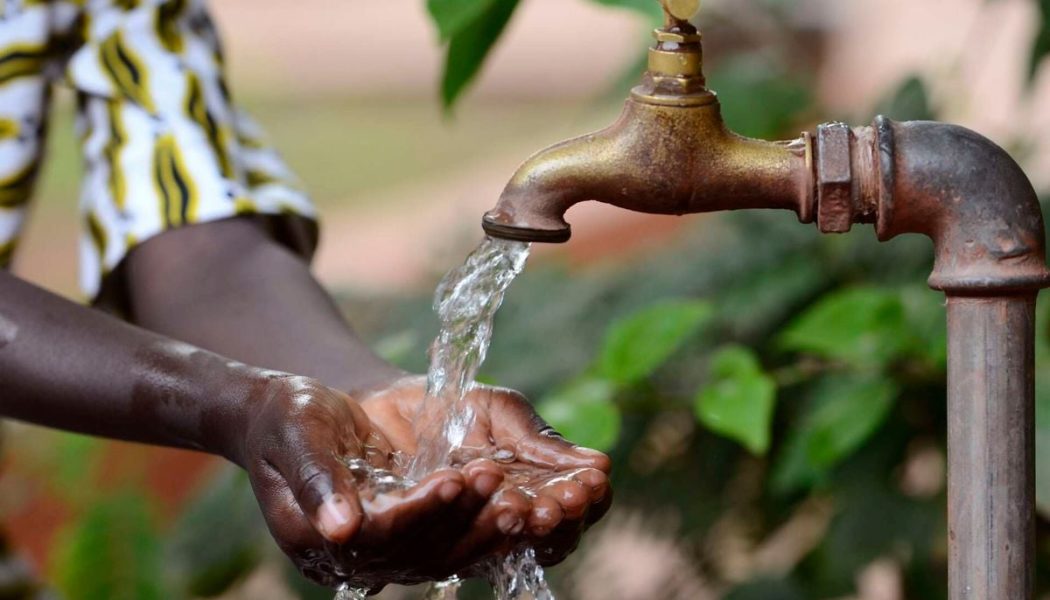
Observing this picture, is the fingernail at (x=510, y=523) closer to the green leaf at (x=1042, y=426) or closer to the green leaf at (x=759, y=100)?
the green leaf at (x=1042, y=426)

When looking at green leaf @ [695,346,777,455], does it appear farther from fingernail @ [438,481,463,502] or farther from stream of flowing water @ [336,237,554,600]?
fingernail @ [438,481,463,502]

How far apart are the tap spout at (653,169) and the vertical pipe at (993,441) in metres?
0.14

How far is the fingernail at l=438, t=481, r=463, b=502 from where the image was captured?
2.95ft

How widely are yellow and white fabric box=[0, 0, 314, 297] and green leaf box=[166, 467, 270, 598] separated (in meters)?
0.73

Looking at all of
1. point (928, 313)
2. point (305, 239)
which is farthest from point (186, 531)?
point (928, 313)

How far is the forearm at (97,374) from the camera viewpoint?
43.6 inches

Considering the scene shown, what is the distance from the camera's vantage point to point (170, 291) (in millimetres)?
1391

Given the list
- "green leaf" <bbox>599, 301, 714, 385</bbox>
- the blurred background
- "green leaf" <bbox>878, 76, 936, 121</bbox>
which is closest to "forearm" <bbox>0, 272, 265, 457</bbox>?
the blurred background

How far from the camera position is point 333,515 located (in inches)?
35.5

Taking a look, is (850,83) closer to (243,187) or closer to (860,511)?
(860,511)

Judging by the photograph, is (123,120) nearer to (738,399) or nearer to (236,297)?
(236,297)

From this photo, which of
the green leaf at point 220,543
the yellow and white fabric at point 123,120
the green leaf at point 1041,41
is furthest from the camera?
the green leaf at point 220,543

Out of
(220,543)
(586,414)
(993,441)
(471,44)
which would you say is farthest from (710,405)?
(220,543)

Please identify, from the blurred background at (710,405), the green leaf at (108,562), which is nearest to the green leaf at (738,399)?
the blurred background at (710,405)
